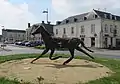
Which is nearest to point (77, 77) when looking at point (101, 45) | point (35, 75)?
point (35, 75)

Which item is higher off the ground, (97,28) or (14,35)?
(14,35)

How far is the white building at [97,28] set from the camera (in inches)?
2151

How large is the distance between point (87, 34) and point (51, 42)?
1797 inches

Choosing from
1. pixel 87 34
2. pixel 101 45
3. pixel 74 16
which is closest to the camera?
pixel 101 45

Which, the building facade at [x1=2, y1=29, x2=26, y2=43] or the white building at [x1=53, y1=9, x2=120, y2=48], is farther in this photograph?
the building facade at [x1=2, y1=29, x2=26, y2=43]

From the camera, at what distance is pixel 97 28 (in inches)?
2174

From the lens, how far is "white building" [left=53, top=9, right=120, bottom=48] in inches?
2151

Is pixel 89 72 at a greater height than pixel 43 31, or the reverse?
pixel 43 31

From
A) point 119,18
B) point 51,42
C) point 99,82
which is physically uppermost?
point 119,18

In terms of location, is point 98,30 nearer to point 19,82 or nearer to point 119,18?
point 119,18

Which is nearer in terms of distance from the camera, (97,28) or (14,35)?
(97,28)

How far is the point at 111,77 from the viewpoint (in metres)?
Answer: 10.6

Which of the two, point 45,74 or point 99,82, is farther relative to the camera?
point 45,74

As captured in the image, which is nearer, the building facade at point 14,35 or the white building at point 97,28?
the white building at point 97,28
